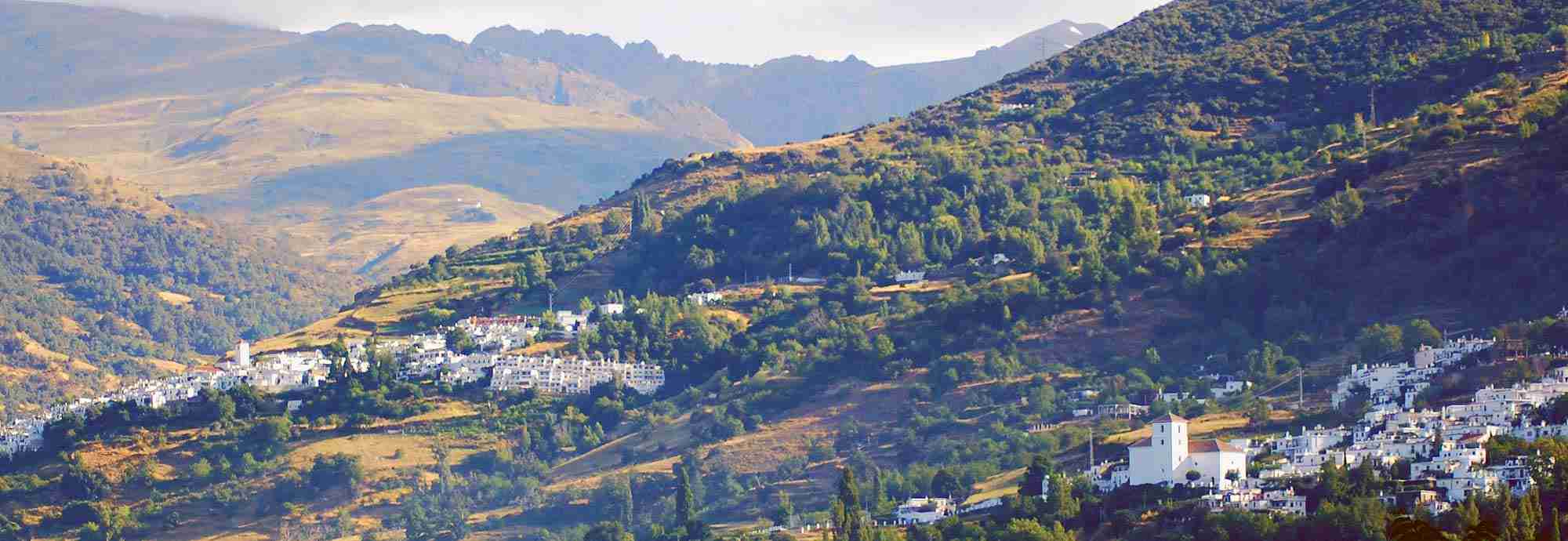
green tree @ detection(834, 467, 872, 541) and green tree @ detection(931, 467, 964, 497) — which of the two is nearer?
green tree @ detection(834, 467, 872, 541)

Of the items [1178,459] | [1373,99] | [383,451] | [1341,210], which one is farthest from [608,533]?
[1373,99]

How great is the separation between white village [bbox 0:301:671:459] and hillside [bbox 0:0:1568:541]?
1.32 metres

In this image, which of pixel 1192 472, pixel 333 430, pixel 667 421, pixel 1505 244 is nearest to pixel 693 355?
pixel 667 421

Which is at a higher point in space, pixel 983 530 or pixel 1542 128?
pixel 1542 128

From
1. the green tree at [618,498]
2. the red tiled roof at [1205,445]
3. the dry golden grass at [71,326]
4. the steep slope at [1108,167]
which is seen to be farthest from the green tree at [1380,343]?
the dry golden grass at [71,326]

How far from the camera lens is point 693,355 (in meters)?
122

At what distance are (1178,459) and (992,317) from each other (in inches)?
1247

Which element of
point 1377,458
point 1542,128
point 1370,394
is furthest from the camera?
point 1542,128

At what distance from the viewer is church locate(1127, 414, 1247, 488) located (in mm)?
80500

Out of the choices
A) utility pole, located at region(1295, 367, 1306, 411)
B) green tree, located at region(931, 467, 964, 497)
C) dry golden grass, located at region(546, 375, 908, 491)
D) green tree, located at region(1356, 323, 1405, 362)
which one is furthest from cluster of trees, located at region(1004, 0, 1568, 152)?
green tree, located at region(931, 467, 964, 497)

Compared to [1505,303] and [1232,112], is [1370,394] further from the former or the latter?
[1232,112]

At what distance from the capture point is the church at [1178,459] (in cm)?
8050

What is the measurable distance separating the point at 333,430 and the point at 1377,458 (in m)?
49.7

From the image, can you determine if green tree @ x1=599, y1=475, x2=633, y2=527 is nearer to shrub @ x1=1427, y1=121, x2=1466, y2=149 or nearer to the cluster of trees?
shrub @ x1=1427, y1=121, x2=1466, y2=149
